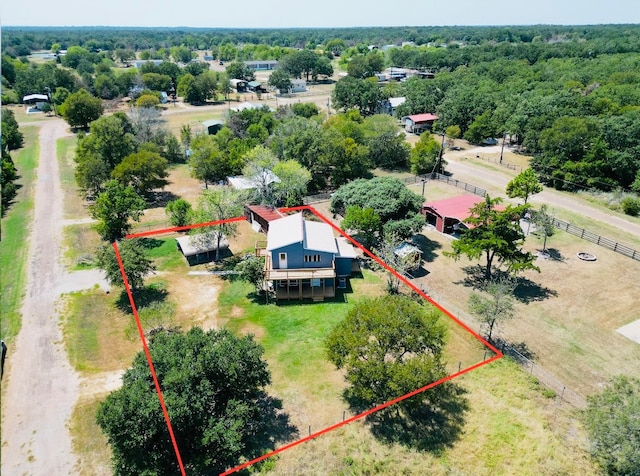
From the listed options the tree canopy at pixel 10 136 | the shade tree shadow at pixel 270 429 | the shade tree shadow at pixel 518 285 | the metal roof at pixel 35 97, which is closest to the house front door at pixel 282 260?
the shade tree shadow at pixel 270 429

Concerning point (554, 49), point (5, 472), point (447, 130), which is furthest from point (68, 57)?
point (5, 472)

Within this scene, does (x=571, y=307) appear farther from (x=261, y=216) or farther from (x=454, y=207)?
(x=261, y=216)

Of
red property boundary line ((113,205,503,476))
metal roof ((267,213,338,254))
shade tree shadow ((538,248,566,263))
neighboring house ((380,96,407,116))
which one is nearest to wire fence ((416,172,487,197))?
shade tree shadow ((538,248,566,263))

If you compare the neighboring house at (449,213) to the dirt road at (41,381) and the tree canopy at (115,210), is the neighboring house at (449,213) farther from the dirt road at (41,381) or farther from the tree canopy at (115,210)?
the dirt road at (41,381)

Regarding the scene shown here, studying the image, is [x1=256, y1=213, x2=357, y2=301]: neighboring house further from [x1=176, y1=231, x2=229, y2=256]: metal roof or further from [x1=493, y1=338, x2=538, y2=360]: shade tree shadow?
[x1=493, y1=338, x2=538, y2=360]: shade tree shadow

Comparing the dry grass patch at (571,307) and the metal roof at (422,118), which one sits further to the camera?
the metal roof at (422,118)
